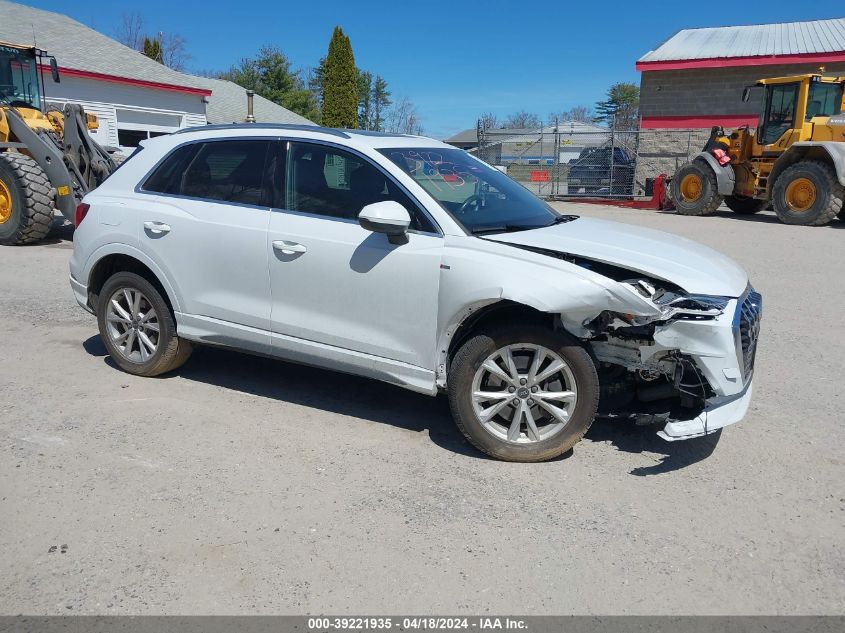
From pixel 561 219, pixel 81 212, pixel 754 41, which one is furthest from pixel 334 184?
pixel 754 41

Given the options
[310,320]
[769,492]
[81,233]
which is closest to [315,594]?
[310,320]

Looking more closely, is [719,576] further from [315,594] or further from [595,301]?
[315,594]

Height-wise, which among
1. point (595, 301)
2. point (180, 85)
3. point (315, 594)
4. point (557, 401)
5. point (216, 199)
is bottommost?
point (315, 594)

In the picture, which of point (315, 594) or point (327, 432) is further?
point (327, 432)

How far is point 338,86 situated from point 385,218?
29661 millimetres

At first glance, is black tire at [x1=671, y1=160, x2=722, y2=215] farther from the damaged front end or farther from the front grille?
the damaged front end

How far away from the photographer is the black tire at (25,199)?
1098 centimetres

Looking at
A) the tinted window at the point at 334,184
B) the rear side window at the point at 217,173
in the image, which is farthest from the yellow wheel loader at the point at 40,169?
the tinted window at the point at 334,184

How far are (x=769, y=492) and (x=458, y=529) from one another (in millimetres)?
1715

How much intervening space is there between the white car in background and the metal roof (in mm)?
24606

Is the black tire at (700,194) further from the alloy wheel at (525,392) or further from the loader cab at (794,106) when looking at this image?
the alloy wheel at (525,392)

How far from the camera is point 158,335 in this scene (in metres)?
5.30

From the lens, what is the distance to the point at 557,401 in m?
4.06

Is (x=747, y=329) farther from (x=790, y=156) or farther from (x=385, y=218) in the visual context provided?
(x=790, y=156)
